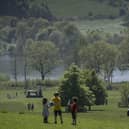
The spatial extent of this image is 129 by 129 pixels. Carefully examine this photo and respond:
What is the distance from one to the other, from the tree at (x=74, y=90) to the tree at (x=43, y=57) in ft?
228

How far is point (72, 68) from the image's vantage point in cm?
10031

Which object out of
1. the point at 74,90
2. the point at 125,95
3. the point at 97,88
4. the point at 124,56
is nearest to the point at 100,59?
the point at 124,56

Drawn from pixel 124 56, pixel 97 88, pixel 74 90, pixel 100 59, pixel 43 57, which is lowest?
pixel 74 90

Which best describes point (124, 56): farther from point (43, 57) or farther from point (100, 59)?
point (43, 57)

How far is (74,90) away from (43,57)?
8285 centimetres

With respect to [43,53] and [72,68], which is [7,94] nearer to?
[72,68]

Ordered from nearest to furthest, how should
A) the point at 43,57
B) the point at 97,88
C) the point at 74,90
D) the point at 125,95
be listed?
the point at 74,90 → the point at 97,88 → the point at 125,95 → the point at 43,57

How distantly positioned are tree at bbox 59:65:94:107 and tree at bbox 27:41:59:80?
228 feet

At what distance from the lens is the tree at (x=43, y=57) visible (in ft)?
575

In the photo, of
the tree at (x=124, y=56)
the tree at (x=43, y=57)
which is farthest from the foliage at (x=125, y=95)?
the tree at (x=124, y=56)

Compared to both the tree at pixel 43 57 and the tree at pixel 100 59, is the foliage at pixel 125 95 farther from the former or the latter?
the tree at pixel 43 57

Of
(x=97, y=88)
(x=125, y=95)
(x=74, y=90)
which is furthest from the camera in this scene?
(x=125, y=95)

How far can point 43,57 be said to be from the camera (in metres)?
179

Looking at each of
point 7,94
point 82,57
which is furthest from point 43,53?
point 7,94
